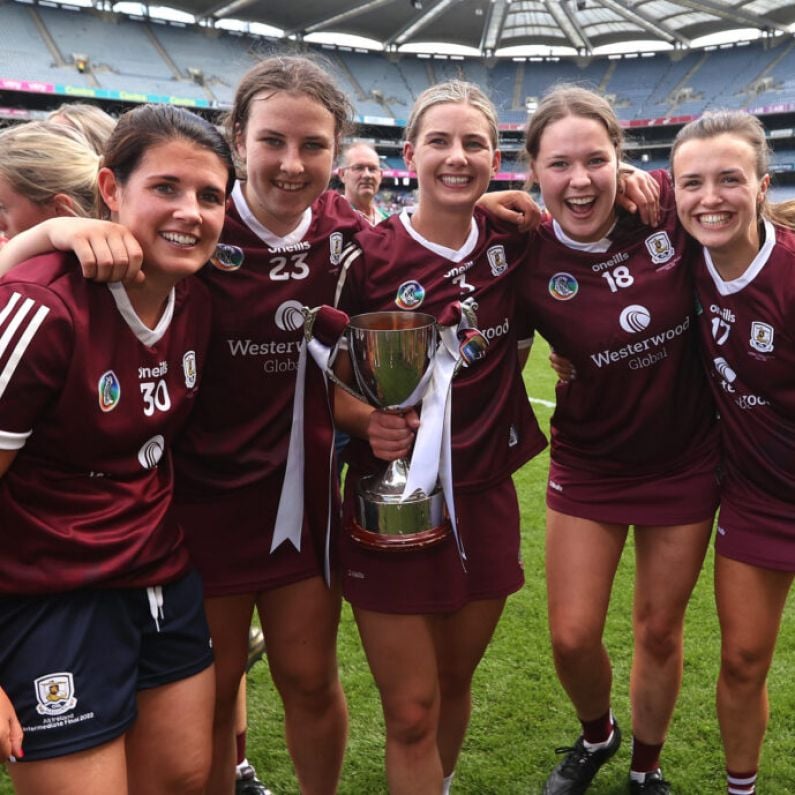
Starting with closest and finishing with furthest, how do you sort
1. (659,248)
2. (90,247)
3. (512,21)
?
1. (90,247)
2. (659,248)
3. (512,21)

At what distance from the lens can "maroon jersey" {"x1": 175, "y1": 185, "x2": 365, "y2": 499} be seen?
1928 millimetres

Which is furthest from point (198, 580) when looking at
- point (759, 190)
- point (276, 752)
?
point (759, 190)

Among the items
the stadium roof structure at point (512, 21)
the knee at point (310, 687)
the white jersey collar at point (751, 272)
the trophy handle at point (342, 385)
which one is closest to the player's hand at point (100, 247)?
the trophy handle at point (342, 385)

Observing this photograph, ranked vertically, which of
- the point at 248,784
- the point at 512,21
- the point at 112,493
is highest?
the point at 512,21

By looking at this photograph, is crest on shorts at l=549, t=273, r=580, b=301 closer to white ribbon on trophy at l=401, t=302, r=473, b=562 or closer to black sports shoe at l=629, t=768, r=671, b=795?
white ribbon on trophy at l=401, t=302, r=473, b=562

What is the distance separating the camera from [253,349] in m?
1.95

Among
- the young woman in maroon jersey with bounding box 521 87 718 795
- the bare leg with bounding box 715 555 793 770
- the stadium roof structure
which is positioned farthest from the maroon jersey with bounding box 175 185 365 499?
the stadium roof structure

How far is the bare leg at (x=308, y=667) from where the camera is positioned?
2059 millimetres

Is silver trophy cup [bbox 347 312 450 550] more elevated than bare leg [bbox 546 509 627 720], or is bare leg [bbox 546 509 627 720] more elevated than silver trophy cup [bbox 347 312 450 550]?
silver trophy cup [bbox 347 312 450 550]

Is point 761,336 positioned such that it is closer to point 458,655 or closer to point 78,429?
point 458,655

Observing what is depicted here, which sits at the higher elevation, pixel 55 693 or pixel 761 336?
pixel 761 336

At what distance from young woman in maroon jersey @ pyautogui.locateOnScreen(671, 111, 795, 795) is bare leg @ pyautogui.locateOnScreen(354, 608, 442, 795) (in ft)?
2.78

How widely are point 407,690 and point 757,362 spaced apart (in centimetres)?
125

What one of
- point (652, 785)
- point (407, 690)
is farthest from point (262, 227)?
point (652, 785)
